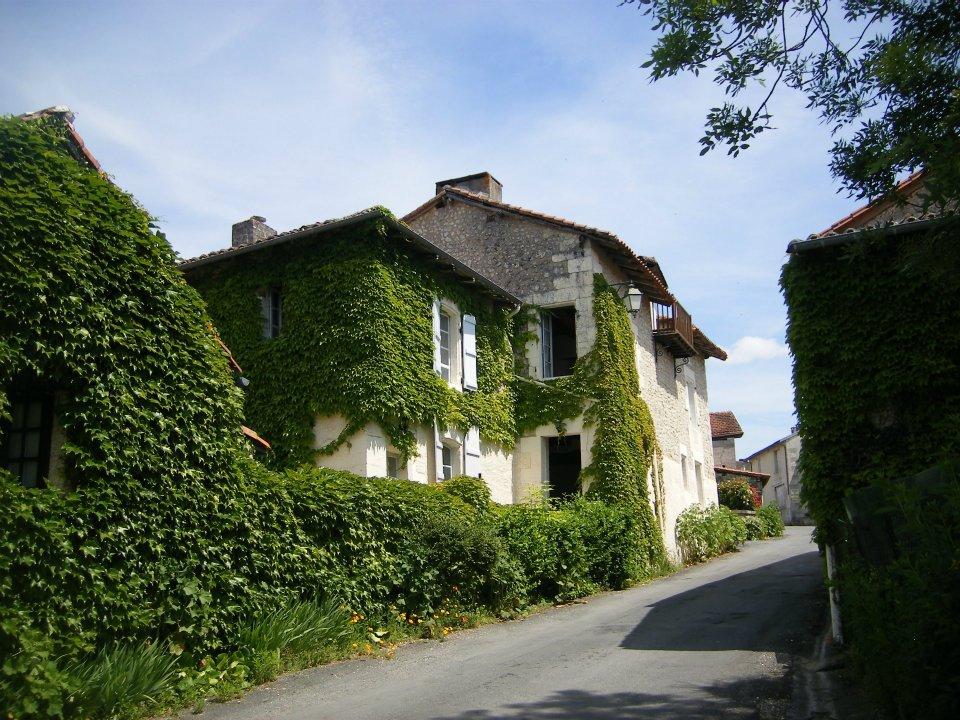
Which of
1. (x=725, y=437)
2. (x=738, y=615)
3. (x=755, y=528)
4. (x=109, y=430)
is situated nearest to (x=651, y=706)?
(x=109, y=430)

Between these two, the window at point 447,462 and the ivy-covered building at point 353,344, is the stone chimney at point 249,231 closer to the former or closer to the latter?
the ivy-covered building at point 353,344

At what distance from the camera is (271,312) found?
16.5 meters

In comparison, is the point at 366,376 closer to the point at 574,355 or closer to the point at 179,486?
the point at 179,486

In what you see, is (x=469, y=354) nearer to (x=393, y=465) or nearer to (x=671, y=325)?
(x=393, y=465)

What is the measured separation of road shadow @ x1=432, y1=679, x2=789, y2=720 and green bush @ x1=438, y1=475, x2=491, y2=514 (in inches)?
276

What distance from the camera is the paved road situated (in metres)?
7.44

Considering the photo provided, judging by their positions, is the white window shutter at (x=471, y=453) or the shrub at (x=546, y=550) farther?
the white window shutter at (x=471, y=453)

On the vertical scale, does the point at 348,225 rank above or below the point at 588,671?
above

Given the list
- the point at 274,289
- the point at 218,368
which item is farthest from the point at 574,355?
the point at 218,368

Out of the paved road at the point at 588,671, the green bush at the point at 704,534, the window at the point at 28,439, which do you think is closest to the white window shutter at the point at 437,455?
the paved road at the point at 588,671

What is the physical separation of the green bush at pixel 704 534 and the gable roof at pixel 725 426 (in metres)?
19.0

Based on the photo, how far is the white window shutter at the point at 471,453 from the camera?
17109mm

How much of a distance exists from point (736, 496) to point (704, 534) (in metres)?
10.9

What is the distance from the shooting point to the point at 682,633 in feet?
36.7
